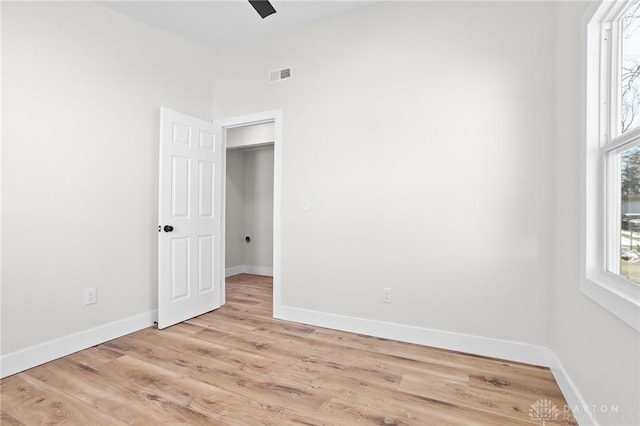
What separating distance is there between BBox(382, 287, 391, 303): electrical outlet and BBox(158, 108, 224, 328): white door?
1.90 metres

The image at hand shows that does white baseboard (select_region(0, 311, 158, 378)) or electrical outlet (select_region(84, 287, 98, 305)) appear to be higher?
electrical outlet (select_region(84, 287, 98, 305))

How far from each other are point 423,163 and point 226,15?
227 cm

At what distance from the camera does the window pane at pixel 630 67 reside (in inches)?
53.8

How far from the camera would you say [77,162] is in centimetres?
256

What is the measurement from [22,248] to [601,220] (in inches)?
141

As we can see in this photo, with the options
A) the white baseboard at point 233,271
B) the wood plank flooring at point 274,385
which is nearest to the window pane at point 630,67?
the wood plank flooring at point 274,385

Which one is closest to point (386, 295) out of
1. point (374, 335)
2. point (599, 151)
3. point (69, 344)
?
point (374, 335)

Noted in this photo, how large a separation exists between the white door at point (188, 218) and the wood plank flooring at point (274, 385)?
0.53 meters

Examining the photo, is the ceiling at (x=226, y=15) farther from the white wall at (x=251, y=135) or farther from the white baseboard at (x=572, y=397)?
the white baseboard at (x=572, y=397)

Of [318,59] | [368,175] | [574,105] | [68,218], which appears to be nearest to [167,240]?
[68,218]

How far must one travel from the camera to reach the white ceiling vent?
3.23 meters

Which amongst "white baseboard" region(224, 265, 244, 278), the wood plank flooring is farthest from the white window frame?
"white baseboard" region(224, 265, 244, 278)

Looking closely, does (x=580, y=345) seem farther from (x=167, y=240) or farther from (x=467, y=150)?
(x=167, y=240)

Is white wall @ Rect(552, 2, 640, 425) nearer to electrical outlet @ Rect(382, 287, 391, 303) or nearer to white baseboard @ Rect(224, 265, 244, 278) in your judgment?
electrical outlet @ Rect(382, 287, 391, 303)
